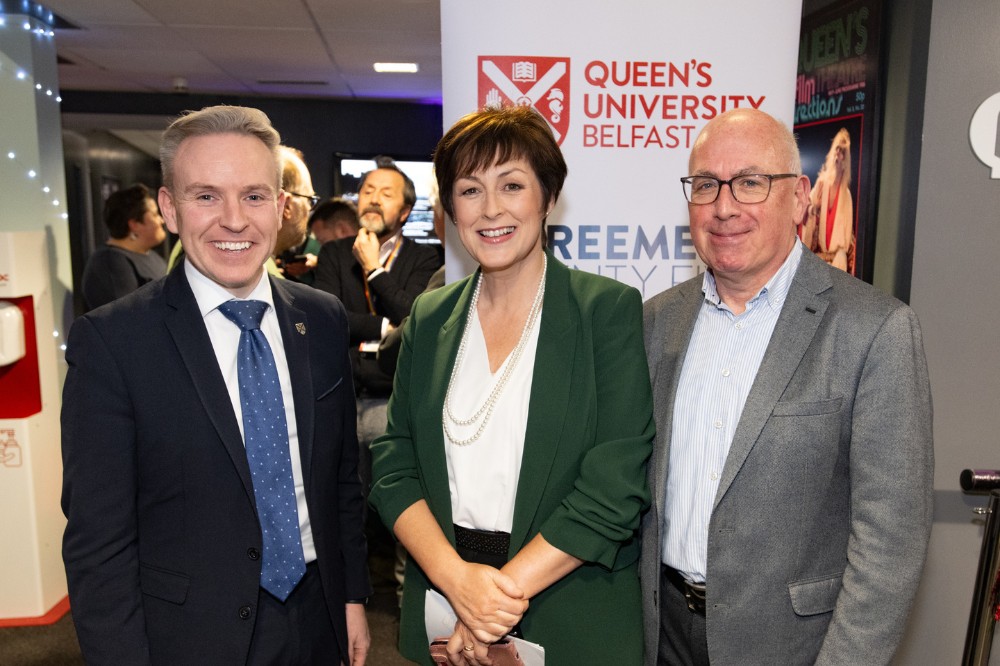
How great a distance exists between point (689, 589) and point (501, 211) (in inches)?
36.1

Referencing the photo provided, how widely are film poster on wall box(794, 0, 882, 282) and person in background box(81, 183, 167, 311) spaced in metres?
4.11

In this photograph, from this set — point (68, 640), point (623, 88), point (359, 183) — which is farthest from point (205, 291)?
point (359, 183)

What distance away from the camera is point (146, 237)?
214 inches

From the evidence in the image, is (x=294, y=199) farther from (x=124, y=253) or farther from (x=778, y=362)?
(x=124, y=253)

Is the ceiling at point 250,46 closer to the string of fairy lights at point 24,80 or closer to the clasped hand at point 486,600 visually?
the string of fairy lights at point 24,80

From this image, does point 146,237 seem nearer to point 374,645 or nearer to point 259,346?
point 374,645

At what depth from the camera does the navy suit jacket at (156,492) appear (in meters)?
1.45

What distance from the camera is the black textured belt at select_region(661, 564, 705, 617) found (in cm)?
166

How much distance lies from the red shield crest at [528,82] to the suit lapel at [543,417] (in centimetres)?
100

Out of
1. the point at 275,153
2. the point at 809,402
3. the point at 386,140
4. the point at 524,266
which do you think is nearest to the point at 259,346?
the point at 275,153

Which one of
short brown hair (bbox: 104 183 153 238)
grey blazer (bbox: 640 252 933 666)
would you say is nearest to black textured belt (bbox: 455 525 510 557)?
grey blazer (bbox: 640 252 933 666)

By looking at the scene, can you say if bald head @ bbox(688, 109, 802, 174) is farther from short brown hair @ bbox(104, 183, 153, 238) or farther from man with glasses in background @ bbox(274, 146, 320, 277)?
short brown hair @ bbox(104, 183, 153, 238)

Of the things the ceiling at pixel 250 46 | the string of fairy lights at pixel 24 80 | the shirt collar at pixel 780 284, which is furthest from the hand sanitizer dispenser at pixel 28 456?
the shirt collar at pixel 780 284

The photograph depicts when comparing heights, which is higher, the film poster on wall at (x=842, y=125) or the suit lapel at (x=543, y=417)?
the film poster on wall at (x=842, y=125)
